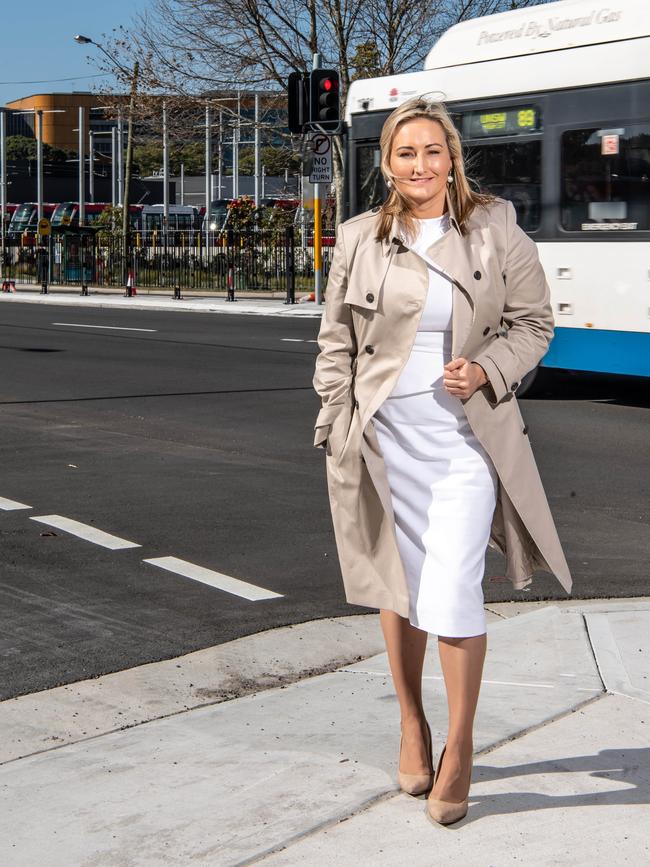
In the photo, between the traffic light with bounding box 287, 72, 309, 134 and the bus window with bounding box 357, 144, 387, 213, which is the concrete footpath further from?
the traffic light with bounding box 287, 72, 309, 134

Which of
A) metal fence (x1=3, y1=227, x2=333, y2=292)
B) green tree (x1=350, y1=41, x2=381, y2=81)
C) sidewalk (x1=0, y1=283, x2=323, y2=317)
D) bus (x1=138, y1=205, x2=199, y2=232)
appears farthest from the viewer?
bus (x1=138, y1=205, x2=199, y2=232)

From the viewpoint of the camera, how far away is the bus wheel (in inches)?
525

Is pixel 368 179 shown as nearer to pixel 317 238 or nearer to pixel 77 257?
pixel 317 238

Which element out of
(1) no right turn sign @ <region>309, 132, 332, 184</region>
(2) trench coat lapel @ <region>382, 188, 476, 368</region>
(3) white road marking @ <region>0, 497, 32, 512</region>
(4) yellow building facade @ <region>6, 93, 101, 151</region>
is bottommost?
(3) white road marking @ <region>0, 497, 32, 512</region>

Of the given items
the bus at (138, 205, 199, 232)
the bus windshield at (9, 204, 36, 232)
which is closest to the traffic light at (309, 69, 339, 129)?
the bus at (138, 205, 199, 232)

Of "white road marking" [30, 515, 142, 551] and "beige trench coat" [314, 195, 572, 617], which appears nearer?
"beige trench coat" [314, 195, 572, 617]

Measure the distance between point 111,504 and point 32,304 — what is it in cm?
2634

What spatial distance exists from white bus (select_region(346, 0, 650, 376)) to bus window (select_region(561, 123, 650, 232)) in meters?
0.01

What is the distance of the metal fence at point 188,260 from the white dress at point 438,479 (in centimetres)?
2575

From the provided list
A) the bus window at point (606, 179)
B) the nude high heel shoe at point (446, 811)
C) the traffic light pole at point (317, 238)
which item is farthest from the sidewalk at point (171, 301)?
the nude high heel shoe at point (446, 811)

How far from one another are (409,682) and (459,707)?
0.78 feet

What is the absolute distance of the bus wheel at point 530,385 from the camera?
43.8 ft

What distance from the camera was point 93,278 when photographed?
141 ft

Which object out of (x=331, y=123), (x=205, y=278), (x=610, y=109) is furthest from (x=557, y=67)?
(x=205, y=278)
